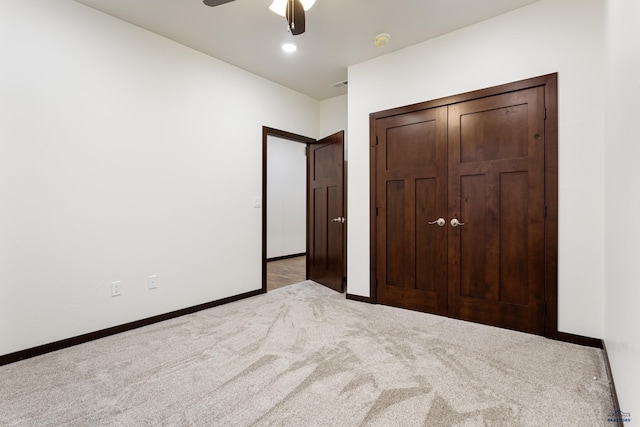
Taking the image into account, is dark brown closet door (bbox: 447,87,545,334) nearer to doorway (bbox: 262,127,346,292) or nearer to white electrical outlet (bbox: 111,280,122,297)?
doorway (bbox: 262,127,346,292)

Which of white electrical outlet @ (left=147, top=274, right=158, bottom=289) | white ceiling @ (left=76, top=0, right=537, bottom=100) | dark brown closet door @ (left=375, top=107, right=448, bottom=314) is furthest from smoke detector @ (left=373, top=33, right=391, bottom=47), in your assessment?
white electrical outlet @ (left=147, top=274, right=158, bottom=289)

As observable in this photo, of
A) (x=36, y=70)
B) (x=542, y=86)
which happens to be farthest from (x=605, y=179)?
(x=36, y=70)

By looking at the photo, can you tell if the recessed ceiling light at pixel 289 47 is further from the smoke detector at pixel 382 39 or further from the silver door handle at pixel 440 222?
the silver door handle at pixel 440 222

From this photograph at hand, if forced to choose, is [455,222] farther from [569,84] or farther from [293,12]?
[293,12]

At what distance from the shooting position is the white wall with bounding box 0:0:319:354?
2291 mm

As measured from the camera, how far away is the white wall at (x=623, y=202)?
127 centimetres

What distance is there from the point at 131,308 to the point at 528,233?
355cm

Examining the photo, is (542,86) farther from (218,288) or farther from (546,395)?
(218,288)

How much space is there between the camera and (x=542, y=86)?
8.46 ft

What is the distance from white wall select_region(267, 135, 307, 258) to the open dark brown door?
2239 millimetres

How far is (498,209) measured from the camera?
2.79 meters

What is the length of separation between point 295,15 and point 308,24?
907mm

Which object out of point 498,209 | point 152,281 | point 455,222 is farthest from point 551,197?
point 152,281

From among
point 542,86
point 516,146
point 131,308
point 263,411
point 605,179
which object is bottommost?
point 263,411
